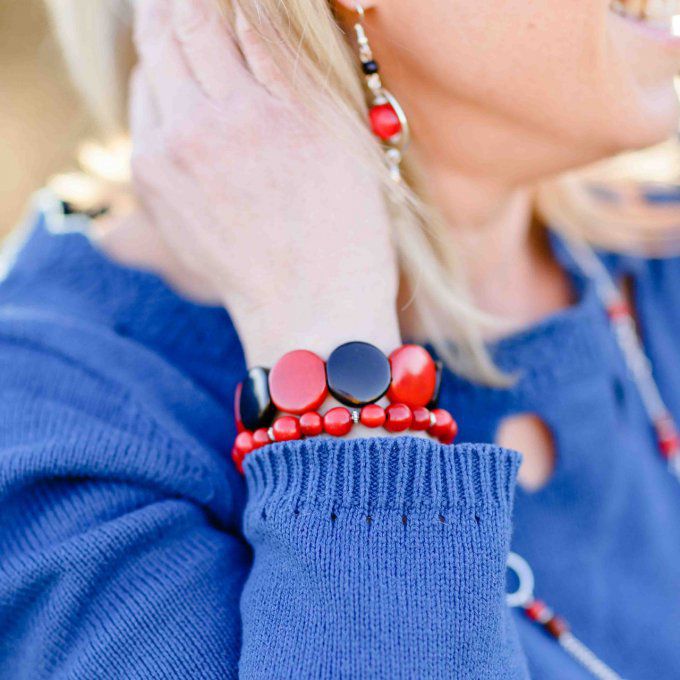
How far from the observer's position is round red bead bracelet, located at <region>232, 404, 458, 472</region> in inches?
36.3

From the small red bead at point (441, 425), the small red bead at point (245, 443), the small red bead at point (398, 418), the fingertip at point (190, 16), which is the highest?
the fingertip at point (190, 16)

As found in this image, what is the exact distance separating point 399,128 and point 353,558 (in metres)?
0.63

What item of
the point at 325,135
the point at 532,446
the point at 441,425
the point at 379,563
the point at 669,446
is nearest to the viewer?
the point at 379,563

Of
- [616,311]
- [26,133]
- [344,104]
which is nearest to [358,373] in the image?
[344,104]

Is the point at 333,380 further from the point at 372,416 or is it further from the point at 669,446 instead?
the point at 669,446

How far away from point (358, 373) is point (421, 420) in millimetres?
102

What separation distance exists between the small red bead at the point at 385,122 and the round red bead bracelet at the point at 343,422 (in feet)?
1.40

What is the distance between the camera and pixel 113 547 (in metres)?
0.90

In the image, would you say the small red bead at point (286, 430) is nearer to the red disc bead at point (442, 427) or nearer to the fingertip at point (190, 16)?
the red disc bead at point (442, 427)

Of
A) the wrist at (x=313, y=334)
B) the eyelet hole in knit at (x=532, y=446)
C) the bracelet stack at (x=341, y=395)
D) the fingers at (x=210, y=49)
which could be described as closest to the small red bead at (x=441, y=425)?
the bracelet stack at (x=341, y=395)

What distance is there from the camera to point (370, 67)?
1118 mm

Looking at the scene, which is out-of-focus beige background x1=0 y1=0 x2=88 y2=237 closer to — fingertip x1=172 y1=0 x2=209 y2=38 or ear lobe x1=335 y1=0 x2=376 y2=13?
fingertip x1=172 y1=0 x2=209 y2=38

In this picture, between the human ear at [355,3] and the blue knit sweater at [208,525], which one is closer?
the blue knit sweater at [208,525]

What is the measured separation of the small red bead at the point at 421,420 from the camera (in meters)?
0.95
